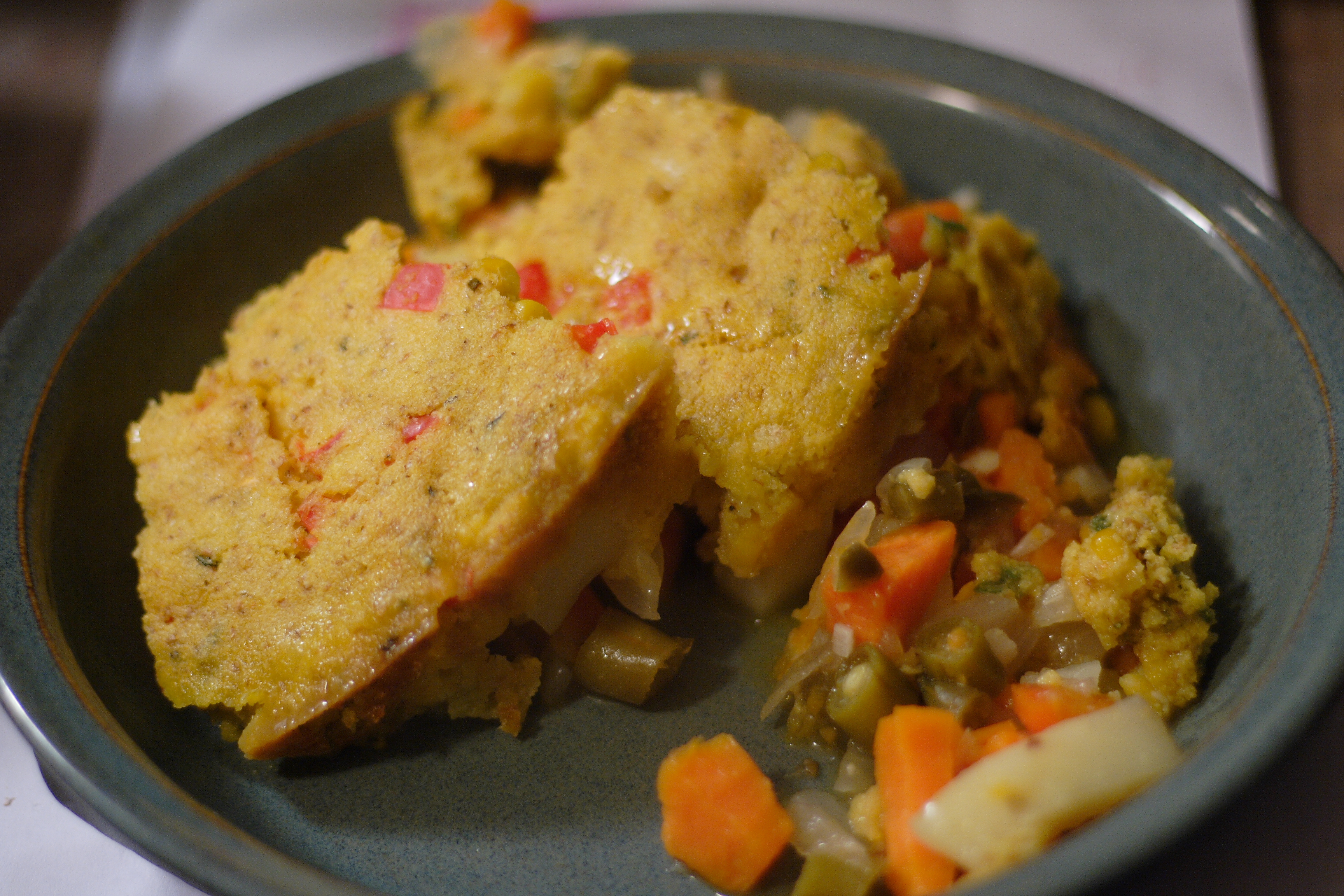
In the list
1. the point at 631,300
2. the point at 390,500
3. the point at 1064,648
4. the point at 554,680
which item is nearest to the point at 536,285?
the point at 631,300

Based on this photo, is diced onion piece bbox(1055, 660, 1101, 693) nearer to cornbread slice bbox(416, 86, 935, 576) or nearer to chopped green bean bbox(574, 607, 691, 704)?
cornbread slice bbox(416, 86, 935, 576)

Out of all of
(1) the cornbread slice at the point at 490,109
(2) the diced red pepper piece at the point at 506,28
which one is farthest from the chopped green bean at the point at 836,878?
(2) the diced red pepper piece at the point at 506,28

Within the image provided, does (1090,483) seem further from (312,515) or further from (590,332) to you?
(312,515)

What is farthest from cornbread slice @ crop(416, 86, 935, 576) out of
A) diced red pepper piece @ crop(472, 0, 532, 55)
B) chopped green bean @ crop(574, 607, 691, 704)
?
diced red pepper piece @ crop(472, 0, 532, 55)

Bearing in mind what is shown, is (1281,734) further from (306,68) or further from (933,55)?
(306,68)

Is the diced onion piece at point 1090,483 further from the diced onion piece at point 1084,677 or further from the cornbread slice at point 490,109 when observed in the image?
the cornbread slice at point 490,109

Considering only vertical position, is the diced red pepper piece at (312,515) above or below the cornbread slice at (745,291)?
below
